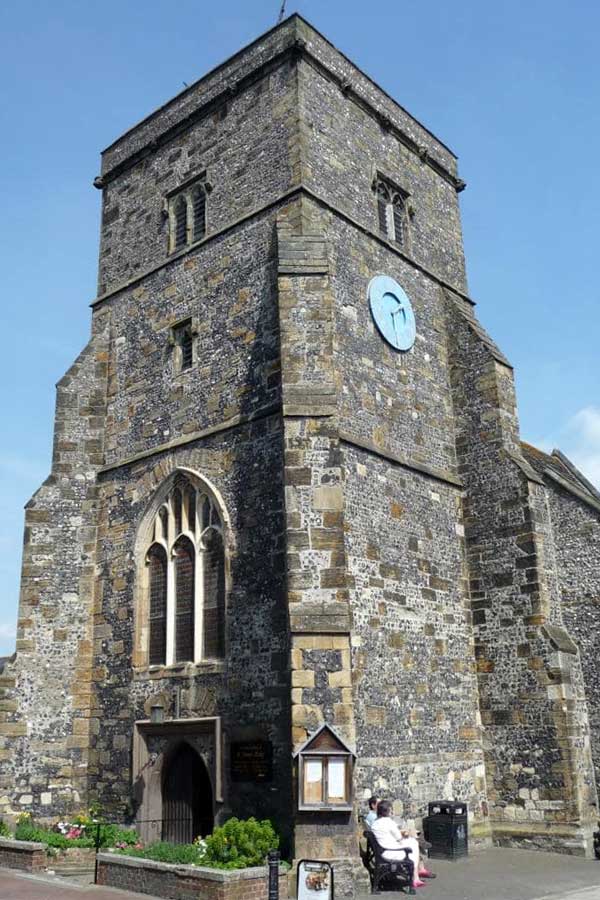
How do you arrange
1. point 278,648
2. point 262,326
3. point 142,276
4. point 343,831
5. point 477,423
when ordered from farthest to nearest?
point 142,276
point 477,423
point 262,326
point 278,648
point 343,831

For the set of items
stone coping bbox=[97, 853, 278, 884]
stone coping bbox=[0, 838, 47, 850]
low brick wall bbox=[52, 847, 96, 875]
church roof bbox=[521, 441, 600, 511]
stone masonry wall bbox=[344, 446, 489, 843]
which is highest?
church roof bbox=[521, 441, 600, 511]

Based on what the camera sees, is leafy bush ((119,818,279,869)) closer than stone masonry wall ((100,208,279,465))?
Yes

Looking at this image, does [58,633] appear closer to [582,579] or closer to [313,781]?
[313,781]

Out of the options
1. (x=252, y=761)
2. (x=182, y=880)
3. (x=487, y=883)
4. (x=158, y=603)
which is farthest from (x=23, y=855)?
(x=487, y=883)

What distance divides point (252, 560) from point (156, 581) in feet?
9.56

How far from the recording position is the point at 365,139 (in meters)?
19.9

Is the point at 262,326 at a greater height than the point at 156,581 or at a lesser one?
greater

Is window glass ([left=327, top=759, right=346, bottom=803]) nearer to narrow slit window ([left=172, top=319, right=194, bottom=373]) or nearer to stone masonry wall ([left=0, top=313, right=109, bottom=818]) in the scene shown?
stone masonry wall ([left=0, top=313, right=109, bottom=818])

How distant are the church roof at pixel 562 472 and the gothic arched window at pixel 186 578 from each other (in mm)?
8446

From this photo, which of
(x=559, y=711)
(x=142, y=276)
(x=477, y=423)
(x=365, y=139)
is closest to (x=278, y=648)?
(x=559, y=711)

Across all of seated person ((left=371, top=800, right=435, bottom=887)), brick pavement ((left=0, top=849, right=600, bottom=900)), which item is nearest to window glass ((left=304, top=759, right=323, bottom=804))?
seated person ((left=371, top=800, right=435, bottom=887))

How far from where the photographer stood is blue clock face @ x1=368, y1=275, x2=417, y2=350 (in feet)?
Answer: 58.7

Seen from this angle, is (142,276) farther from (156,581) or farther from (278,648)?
(278,648)

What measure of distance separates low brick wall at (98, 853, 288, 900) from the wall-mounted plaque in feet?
7.39
